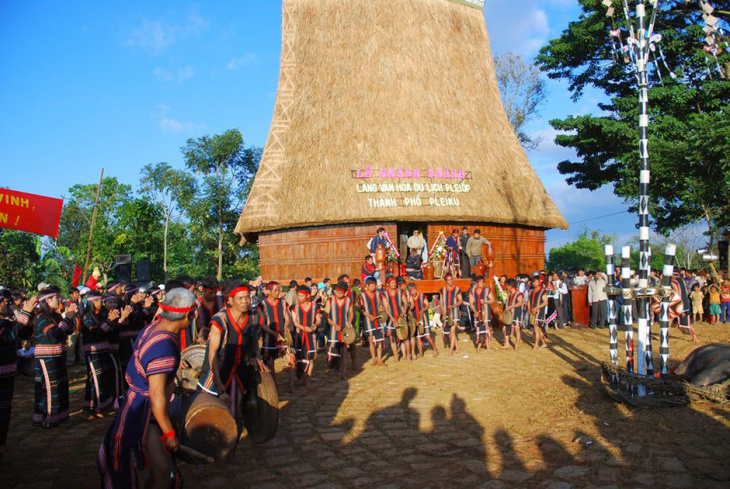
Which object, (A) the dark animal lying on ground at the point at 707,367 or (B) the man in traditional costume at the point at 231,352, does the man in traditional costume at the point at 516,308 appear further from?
(B) the man in traditional costume at the point at 231,352

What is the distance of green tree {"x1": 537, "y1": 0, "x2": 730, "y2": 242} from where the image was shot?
1892 cm

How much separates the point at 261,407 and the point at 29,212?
5.62m

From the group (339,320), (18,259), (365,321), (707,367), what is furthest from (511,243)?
(18,259)

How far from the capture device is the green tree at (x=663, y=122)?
18922 mm

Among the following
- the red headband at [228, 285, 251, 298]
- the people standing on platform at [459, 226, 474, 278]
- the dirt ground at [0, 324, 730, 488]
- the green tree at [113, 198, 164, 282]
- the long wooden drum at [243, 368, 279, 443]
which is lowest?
the dirt ground at [0, 324, 730, 488]

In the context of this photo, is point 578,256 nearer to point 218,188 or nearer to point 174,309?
point 218,188

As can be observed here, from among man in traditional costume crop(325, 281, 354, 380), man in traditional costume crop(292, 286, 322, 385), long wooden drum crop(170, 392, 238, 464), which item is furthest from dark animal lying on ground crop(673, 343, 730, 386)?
long wooden drum crop(170, 392, 238, 464)

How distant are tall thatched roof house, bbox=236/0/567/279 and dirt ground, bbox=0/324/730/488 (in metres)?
10.9

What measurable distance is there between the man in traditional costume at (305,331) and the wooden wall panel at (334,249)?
9.72 m

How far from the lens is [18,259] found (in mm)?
27375

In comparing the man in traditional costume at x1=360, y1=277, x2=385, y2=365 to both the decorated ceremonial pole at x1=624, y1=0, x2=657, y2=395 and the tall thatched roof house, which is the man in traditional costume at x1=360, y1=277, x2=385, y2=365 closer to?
the decorated ceremonial pole at x1=624, y1=0, x2=657, y2=395

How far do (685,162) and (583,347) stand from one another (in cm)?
1067

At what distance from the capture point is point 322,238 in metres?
20.0

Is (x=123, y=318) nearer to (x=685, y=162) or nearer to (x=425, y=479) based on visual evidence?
(x=425, y=479)
